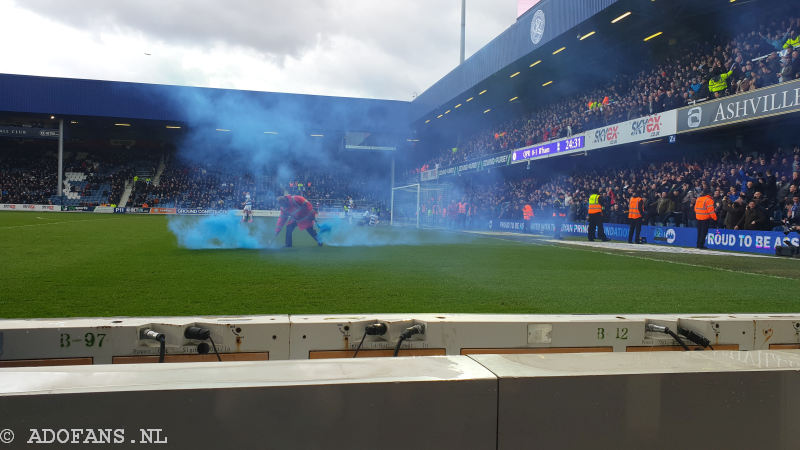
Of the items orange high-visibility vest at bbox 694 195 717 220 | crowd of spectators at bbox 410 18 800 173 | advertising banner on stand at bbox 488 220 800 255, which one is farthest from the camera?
orange high-visibility vest at bbox 694 195 717 220

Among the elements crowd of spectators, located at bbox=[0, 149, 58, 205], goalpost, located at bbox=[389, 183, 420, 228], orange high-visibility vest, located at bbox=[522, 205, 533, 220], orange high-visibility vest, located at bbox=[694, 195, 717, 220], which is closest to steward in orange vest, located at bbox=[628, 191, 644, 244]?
orange high-visibility vest, located at bbox=[694, 195, 717, 220]

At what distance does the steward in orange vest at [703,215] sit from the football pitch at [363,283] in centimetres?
389

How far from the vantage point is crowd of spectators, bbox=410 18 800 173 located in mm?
15766

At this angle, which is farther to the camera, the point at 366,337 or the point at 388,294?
the point at 388,294

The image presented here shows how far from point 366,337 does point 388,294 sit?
3724 millimetres

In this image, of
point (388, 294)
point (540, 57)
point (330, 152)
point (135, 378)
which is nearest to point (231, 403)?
point (135, 378)

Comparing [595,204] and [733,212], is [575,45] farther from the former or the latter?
[733,212]

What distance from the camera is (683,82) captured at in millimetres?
20109

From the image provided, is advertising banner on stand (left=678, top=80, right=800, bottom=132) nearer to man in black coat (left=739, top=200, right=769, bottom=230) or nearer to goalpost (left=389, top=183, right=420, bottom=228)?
man in black coat (left=739, top=200, right=769, bottom=230)

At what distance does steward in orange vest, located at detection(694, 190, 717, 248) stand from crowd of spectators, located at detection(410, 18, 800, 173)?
3450mm

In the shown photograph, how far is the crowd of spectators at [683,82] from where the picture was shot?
1577 centimetres

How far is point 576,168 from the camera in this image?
28.7m

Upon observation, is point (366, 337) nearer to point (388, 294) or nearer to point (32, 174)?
point (388, 294)

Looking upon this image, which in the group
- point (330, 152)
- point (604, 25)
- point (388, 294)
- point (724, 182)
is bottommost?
point (388, 294)
